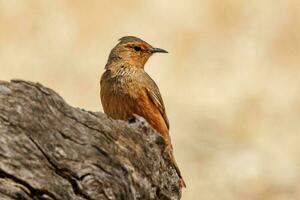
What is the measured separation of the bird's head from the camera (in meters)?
12.6

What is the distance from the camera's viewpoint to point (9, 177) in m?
8.13

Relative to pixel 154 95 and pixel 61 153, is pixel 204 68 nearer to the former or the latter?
pixel 154 95

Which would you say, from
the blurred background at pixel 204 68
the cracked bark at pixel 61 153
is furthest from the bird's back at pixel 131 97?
the blurred background at pixel 204 68

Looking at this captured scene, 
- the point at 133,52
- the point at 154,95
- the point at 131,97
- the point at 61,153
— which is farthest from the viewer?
the point at 133,52

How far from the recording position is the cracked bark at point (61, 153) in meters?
8.22

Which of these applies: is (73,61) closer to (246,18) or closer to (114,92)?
(246,18)

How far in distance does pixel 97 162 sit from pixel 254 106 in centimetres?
1529

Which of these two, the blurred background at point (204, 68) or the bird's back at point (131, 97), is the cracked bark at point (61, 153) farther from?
the blurred background at point (204, 68)

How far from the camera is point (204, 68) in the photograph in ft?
81.1

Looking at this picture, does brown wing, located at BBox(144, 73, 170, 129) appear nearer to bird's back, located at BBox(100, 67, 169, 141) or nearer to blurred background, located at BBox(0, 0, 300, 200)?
bird's back, located at BBox(100, 67, 169, 141)

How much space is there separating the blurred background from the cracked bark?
1301 centimetres

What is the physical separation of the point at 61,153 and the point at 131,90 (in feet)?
11.1

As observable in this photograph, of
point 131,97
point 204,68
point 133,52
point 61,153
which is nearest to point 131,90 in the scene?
point 131,97

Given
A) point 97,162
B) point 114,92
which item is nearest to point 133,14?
point 114,92
